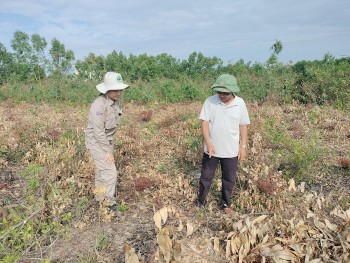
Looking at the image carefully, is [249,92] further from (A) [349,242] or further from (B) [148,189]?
(A) [349,242]

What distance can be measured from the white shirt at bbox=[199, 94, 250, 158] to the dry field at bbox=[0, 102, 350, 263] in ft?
1.65

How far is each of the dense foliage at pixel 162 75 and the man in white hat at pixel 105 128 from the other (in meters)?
6.83

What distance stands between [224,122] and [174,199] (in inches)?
46.9

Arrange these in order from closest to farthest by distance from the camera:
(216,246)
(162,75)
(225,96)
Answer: (216,246) → (225,96) → (162,75)

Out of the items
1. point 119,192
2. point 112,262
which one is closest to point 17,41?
point 119,192

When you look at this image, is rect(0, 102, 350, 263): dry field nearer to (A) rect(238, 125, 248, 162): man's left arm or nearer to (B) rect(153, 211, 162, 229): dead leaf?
(B) rect(153, 211, 162, 229): dead leaf

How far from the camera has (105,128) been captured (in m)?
3.40

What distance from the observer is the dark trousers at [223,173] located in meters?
3.37

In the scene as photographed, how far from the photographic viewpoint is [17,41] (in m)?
16.5

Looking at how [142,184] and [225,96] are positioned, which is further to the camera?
[142,184]

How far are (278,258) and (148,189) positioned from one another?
6.50ft

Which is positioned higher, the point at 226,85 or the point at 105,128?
the point at 226,85

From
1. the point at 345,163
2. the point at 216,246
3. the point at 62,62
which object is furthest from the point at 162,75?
the point at 216,246

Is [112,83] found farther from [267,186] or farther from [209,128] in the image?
[267,186]
